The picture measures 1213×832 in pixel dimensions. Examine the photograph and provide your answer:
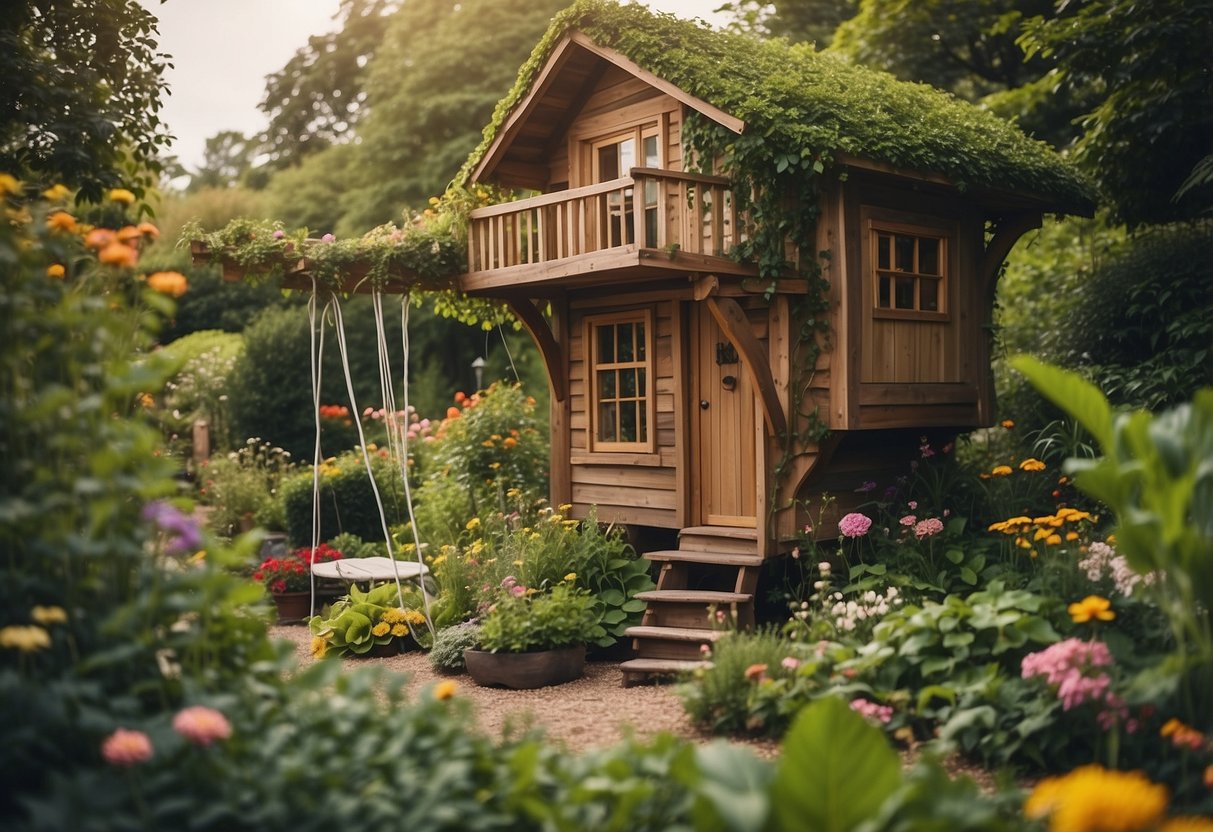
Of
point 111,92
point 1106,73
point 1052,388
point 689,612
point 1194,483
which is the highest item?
point 1106,73

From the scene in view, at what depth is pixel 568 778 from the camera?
3.73 meters

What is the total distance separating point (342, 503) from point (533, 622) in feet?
18.6

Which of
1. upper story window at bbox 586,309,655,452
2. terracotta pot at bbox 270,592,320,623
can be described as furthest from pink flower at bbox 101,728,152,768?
terracotta pot at bbox 270,592,320,623

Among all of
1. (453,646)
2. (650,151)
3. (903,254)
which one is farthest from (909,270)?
(453,646)

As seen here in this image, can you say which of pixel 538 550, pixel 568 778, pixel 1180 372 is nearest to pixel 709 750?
pixel 568 778

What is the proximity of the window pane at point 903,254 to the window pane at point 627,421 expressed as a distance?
2.56 metres

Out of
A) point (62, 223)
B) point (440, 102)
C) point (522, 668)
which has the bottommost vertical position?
point (522, 668)

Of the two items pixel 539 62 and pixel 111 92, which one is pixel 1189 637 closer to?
pixel 539 62

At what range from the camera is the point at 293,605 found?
1056 centimetres

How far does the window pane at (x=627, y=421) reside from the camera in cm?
937

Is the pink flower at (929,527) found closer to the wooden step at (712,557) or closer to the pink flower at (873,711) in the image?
the wooden step at (712,557)

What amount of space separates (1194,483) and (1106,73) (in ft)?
26.3

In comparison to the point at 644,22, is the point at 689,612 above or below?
below

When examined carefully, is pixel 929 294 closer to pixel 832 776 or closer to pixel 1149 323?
pixel 1149 323
